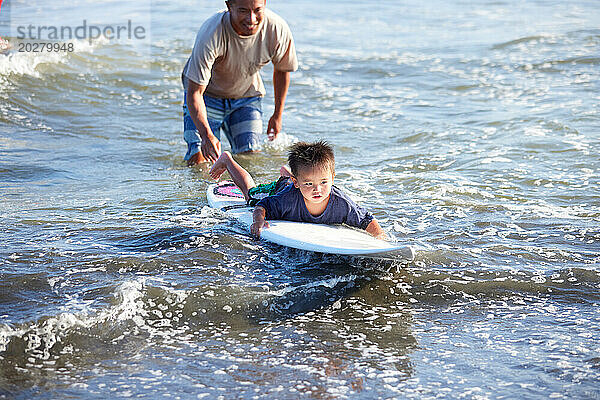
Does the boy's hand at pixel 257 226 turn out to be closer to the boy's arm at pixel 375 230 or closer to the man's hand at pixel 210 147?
the boy's arm at pixel 375 230

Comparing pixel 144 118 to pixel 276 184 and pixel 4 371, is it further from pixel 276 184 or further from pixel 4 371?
pixel 4 371

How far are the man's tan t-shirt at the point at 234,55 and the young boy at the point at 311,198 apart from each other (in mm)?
1545

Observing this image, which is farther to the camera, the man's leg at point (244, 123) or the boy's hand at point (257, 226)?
the man's leg at point (244, 123)

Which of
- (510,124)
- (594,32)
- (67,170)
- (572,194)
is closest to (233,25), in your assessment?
(67,170)

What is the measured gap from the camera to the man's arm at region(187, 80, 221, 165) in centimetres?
621

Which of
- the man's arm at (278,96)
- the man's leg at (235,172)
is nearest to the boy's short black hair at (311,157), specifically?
the man's leg at (235,172)

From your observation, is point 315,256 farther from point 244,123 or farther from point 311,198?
point 244,123

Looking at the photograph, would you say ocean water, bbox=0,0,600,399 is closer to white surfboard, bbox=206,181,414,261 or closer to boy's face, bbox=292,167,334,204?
white surfboard, bbox=206,181,414,261

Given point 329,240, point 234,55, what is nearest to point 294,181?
point 329,240

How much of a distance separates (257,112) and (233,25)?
1123 millimetres

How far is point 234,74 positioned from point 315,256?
2458mm

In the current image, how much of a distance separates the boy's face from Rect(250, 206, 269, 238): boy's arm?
1.20 ft

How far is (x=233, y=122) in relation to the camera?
726 cm

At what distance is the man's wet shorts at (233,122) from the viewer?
7078 mm
